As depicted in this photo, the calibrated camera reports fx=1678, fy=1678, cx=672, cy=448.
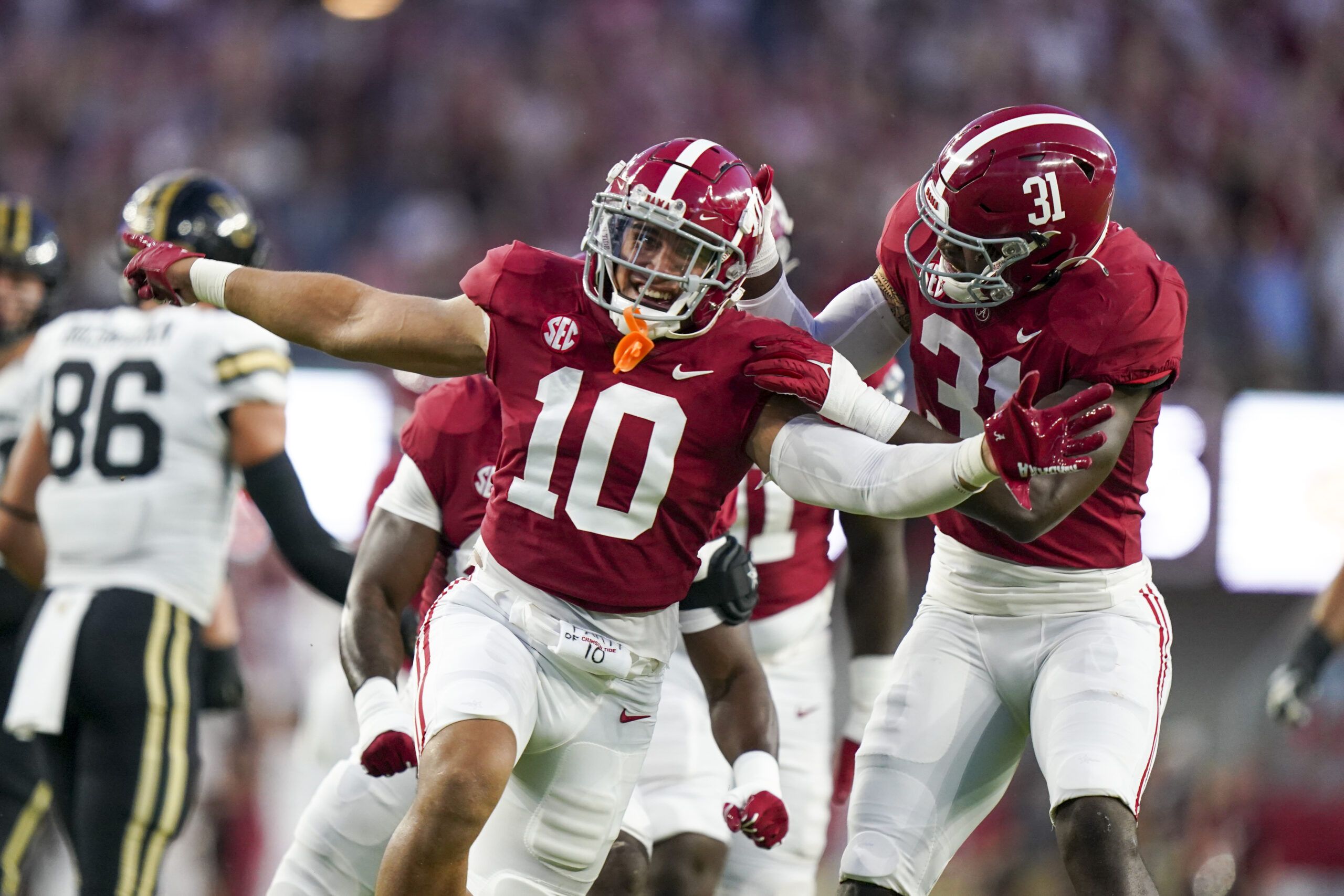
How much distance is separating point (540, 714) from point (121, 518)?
1.56 m

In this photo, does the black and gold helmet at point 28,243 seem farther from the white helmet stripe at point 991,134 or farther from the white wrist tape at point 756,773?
the white helmet stripe at point 991,134

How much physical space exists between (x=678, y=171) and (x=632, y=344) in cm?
35

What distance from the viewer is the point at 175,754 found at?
3.96 meters

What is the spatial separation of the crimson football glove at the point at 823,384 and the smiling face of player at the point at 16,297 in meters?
2.74

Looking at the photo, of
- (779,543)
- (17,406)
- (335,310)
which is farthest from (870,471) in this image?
(17,406)

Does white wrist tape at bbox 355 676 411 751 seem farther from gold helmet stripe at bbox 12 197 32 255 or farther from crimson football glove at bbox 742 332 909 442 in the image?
gold helmet stripe at bbox 12 197 32 255

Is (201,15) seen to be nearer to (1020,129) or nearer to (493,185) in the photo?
(493,185)

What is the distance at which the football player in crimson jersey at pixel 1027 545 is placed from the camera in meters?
3.03

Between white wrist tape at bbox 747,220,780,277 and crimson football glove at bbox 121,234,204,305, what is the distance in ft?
3.66

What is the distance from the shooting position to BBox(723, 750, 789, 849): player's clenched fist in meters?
3.21

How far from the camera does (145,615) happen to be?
400cm

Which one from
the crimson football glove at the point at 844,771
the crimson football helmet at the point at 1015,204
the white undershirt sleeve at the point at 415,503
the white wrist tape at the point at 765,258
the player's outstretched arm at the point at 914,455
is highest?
the crimson football helmet at the point at 1015,204

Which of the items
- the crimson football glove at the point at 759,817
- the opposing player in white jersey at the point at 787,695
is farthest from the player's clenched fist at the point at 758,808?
the opposing player in white jersey at the point at 787,695

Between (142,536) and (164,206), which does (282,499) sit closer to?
(142,536)
